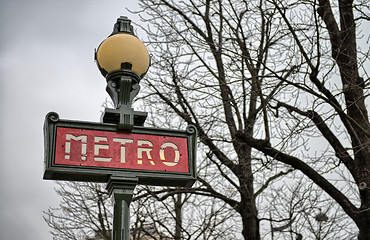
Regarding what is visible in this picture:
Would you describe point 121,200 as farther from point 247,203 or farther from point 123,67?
point 247,203

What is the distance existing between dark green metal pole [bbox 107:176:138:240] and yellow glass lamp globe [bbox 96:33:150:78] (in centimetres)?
100

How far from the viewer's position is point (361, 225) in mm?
6898

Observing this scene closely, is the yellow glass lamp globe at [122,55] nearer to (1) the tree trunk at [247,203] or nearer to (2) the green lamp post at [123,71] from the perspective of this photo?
(2) the green lamp post at [123,71]

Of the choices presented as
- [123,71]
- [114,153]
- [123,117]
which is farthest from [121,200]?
[123,71]

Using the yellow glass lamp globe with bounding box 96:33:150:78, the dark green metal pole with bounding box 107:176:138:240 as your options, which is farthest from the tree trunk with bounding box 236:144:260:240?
the dark green metal pole with bounding box 107:176:138:240

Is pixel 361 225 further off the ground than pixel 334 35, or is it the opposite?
pixel 334 35

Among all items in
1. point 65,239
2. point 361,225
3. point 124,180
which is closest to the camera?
point 124,180

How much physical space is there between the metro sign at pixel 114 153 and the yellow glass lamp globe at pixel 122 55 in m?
0.56

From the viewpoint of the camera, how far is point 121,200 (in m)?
3.64

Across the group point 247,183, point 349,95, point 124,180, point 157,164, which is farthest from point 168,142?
point 247,183

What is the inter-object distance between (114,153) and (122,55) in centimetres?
88

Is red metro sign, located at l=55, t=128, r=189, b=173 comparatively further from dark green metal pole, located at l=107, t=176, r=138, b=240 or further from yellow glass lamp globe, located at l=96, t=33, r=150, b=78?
yellow glass lamp globe, located at l=96, t=33, r=150, b=78

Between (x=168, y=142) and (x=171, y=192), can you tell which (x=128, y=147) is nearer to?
(x=168, y=142)

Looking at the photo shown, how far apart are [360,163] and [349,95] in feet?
3.74
